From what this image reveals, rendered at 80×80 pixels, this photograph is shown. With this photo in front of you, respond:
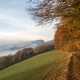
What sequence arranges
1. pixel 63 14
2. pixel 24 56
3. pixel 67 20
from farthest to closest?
pixel 24 56 → pixel 67 20 → pixel 63 14

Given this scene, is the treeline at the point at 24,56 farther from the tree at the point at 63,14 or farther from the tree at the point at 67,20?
the tree at the point at 63,14

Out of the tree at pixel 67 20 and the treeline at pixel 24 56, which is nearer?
the tree at pixel 67 20

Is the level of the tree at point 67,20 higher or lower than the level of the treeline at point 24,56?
higher

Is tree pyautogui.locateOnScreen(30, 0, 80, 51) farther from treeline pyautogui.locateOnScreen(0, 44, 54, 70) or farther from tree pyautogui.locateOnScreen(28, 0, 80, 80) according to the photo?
treeline pyautogui.locateOnScreen(0, 44, 54, 70)

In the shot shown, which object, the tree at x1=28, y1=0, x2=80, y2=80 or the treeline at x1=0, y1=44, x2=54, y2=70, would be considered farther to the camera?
the treeline at x1=0, y1=44, x2=54, y2=70

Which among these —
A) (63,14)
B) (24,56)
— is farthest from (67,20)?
(24,56)

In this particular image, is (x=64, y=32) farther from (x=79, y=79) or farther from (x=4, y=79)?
(x=4, y=79)

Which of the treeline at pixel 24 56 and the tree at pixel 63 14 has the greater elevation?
the tree at pixel 63 14

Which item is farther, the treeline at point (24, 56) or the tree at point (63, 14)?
the treeline at point (24, 56)

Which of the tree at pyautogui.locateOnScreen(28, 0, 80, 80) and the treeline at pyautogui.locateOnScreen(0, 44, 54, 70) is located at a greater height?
the tree at pyautogui.locateOnScreen(28, 0, 80, 80)

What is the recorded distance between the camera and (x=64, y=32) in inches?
670

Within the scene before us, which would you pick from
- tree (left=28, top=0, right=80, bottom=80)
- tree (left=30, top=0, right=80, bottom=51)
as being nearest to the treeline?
tree (left=28, top=0, right=80, bottom=80)

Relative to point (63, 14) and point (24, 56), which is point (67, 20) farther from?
point (24, 56)

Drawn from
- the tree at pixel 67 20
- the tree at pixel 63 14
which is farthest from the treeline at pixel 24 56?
the tree at pixel 63 14
